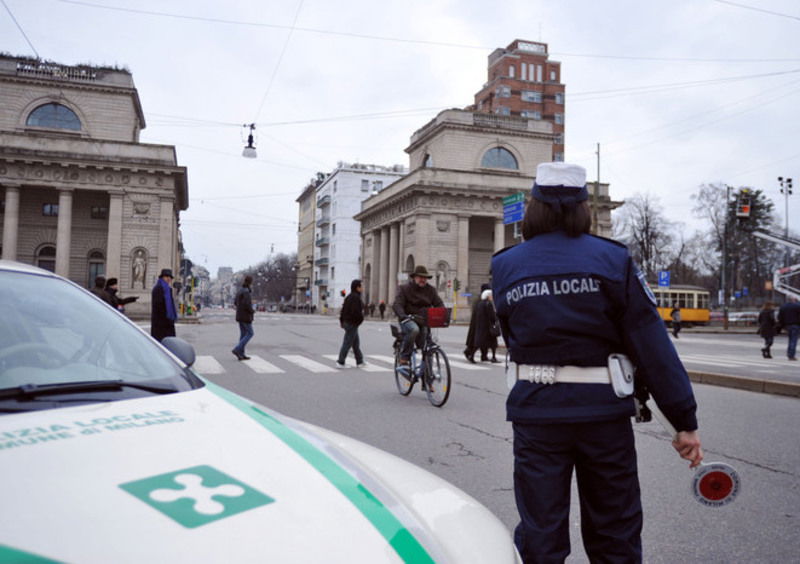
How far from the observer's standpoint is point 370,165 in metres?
90.3

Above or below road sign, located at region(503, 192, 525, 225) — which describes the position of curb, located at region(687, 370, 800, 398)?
below

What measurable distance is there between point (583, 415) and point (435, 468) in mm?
3099

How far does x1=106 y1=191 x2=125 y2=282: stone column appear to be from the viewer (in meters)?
41.2

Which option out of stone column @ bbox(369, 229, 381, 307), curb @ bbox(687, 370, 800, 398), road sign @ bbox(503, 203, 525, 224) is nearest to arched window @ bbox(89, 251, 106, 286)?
stone column @ bbox(369, 229, 381, 307)

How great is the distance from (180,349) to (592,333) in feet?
6.21

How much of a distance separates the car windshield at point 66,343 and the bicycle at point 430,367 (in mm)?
5863

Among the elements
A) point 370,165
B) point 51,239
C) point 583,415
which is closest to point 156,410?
point 583,415

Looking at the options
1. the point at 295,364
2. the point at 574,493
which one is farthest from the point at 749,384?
the point at 295,364

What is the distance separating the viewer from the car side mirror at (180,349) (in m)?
2.89

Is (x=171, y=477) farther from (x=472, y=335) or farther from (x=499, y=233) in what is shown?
(x=499, y=233)

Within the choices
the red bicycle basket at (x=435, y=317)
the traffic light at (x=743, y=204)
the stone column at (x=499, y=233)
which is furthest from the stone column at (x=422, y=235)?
the red bicycle basket at (x=435, y=317)

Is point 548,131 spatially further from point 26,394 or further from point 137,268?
point 26,394

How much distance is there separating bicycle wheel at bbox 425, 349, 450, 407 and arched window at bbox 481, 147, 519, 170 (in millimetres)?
46965

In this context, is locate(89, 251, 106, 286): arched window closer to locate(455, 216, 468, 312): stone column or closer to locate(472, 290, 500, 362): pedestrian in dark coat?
locate(455, 216, 468, 312): stone column
